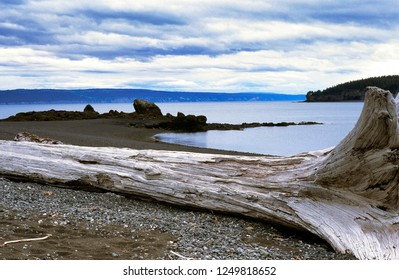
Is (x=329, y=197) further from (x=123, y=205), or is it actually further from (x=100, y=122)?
(x=100, y=122)

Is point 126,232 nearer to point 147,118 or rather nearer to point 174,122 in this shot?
point 174,122

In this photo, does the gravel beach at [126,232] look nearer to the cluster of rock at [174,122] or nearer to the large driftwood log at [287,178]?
the large driftwood log at [287,178]

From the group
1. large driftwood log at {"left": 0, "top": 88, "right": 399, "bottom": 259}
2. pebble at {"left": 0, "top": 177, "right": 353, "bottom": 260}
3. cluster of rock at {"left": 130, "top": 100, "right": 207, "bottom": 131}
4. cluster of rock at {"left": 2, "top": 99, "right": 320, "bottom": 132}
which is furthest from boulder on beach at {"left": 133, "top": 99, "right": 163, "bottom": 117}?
pebble at {"left": 0, "top": 177, "right": 353, "bottom": 260}

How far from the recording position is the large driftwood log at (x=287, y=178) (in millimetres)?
6855

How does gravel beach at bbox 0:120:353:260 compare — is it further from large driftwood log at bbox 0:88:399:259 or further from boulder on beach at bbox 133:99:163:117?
boulder on beach at bbox 133:99:163:117

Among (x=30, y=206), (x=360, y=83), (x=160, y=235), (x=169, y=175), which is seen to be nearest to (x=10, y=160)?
(x=30, y=206)

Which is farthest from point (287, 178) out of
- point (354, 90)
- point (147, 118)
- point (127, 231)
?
point (354, 90)

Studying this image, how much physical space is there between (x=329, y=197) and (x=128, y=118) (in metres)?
34.3

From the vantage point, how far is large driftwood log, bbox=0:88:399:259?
22.5ft

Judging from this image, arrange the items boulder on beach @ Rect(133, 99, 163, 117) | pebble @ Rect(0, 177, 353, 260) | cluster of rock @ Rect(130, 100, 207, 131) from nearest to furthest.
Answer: pebble @ Rect(0, 177, 353, 260), cluster of rock @ Rect(130, 100, 207, 131), boulder on beach @ Rect(133, 99, 163, 117)

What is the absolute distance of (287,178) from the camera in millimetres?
7988

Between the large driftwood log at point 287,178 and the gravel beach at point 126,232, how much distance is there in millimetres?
228

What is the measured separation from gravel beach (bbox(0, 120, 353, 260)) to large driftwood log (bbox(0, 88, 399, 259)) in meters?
0.23

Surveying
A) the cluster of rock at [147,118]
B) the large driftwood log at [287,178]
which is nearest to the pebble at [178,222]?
the large driftwood log at [287,178]
